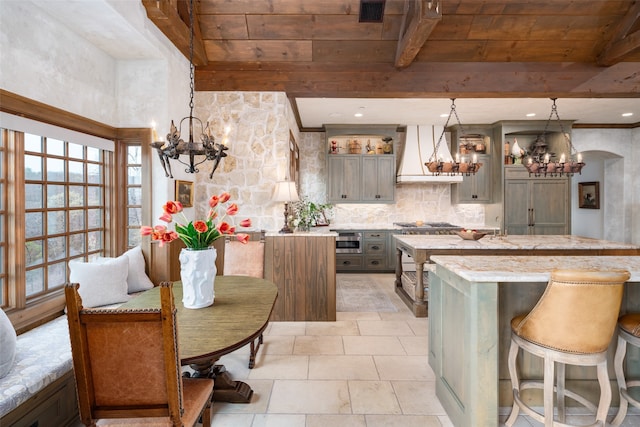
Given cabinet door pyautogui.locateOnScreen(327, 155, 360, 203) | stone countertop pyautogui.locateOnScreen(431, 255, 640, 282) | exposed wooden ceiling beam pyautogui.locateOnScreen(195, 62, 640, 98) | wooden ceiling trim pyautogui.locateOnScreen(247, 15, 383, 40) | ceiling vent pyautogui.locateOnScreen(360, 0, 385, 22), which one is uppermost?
ceiling vent pyautogui.locateOnScreen(360, 0, 385, 22)

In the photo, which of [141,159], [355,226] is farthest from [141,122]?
[355,226]

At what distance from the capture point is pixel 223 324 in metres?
1.81

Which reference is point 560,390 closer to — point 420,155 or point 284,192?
point 284,192

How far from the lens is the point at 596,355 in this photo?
173 cm

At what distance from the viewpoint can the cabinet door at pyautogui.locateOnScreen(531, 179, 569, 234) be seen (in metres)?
6.30

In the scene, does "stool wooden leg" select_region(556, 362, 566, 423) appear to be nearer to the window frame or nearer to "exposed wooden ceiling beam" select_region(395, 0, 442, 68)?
"exposed wooden ceiling beam" select_region(395, 0, 442, 68)

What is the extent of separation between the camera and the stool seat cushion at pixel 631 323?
6.18ft

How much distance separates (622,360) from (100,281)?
12.2 ft

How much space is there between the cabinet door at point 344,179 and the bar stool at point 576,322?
4893 mm

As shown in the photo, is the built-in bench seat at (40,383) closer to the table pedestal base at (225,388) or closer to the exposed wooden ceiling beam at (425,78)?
the table pedestal base at (225,388)

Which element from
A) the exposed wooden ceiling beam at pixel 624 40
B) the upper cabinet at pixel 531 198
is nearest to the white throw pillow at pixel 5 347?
the exposed wooden ceiling beam at pixel 624 40

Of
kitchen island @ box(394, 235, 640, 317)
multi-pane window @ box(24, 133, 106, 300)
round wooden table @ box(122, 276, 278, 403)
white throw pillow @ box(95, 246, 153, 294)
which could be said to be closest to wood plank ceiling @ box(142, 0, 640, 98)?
multi-pane window @ box(24, 133, 106, 300)

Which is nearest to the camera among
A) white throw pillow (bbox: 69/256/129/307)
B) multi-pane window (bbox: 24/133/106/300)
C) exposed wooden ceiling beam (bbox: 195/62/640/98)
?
multi-pane window (bbox: 24/133/106/300)

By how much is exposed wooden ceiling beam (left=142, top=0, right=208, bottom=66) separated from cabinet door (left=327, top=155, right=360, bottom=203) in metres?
3.24
